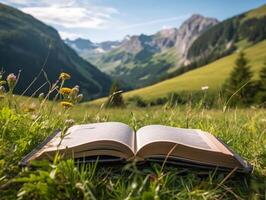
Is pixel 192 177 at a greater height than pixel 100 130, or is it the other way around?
pixel 100 130

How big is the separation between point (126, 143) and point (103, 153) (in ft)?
0.54

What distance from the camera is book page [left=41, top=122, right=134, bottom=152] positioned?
107 inches

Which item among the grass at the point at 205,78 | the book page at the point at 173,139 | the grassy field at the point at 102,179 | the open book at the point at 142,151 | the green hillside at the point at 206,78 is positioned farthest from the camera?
the green hillside at the point at 206,78

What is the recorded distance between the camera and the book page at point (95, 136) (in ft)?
8.91

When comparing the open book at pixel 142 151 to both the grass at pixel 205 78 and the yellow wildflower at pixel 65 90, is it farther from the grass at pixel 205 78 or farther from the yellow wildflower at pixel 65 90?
the grass at pixel 205 78

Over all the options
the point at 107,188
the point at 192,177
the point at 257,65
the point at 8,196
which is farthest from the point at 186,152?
the point at 257,65

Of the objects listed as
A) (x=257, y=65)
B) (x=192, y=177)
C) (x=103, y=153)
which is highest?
(x=103, y=153)

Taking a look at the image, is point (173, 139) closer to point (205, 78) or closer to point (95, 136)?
point (95, 136)

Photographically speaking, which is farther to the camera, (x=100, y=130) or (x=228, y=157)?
(x=100, y=130)

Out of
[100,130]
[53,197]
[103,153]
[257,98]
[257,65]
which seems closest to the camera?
[53,197]

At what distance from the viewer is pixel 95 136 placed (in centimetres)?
288

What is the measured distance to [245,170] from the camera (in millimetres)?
2697

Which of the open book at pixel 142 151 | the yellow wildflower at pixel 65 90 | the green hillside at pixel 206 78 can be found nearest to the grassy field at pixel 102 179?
the open book at pixel 142 151

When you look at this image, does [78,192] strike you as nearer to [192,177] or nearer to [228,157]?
[192,177]
